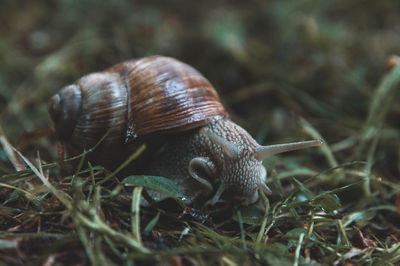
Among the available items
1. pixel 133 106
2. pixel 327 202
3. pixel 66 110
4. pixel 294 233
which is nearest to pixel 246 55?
Result: pixel 133 106

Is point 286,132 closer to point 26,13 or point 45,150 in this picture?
point 45,150

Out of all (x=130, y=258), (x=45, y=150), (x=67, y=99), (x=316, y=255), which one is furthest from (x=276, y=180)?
(x=45, y=150)

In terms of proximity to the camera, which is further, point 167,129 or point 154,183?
point 167,129

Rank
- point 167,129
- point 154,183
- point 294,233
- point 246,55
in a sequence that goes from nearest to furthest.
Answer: point 294,233 < point 154,183 < point 167,129 < point 246,55

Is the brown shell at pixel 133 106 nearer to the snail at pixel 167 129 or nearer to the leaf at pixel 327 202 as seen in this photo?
the snail at pixel 167 129

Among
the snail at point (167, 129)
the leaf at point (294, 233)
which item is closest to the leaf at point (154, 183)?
the snail at point (167, 129)

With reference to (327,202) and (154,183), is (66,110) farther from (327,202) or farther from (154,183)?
(327,202)
